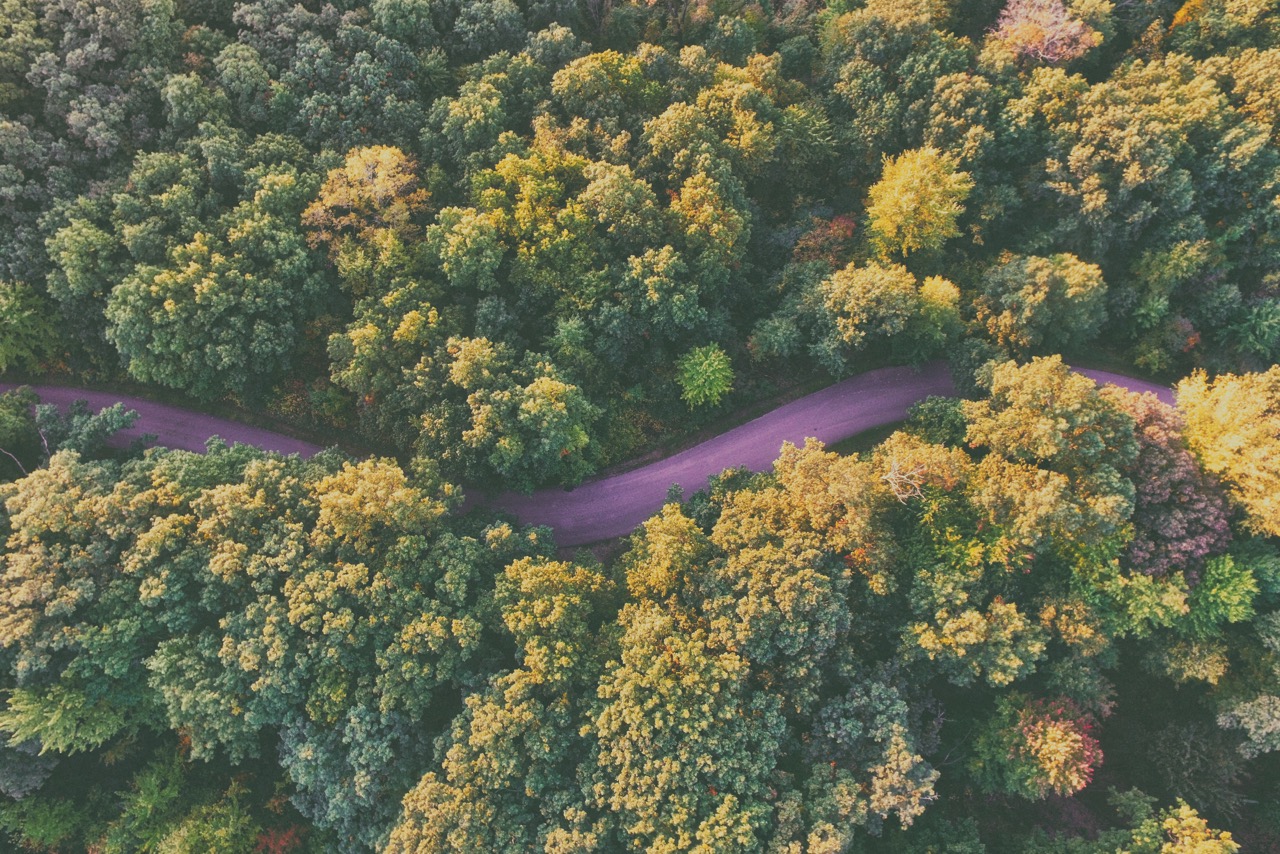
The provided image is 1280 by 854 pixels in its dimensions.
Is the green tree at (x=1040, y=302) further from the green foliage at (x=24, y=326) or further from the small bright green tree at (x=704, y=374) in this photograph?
the green foliage at (x=24, y=326)

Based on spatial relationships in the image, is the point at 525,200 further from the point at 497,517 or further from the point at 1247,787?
the point at 1247,787

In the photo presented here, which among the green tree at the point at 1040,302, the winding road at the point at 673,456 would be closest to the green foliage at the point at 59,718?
the winding road at the point at 673,456

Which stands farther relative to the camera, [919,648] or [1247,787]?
[1247,787]

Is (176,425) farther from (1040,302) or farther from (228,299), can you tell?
(1040,302)

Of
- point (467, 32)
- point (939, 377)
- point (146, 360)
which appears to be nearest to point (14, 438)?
point (146, 360)

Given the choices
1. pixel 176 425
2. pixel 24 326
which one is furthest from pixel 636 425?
pixel 24 326

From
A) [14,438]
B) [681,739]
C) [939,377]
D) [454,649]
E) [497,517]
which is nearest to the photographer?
[681,739]
